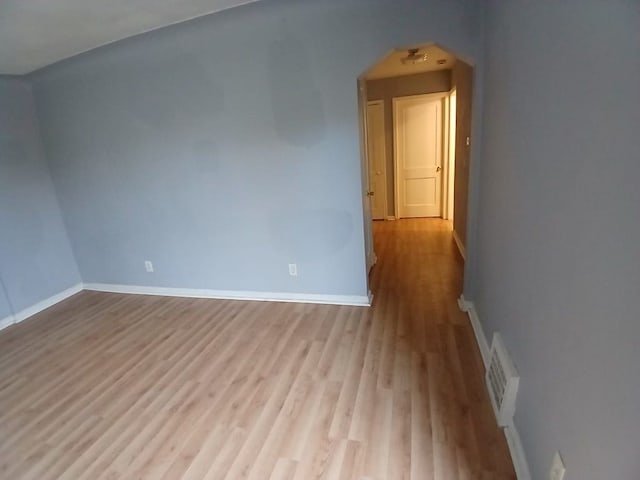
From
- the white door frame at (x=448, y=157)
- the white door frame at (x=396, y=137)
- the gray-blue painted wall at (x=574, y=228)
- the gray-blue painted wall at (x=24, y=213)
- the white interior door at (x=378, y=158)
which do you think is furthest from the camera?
the white interior door at (x=378, y=158)

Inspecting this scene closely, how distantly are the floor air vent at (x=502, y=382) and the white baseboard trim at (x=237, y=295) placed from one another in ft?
4.28

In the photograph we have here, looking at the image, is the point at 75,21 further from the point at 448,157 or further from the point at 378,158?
the point at 448,157

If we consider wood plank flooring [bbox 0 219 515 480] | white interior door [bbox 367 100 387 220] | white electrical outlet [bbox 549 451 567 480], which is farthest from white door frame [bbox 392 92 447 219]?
white electrical outlet [bbox 549 451 567 480]

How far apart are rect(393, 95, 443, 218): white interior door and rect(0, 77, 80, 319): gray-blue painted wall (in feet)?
16.1

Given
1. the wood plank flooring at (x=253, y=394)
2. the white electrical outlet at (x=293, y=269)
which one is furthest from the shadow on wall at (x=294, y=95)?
the wood plank flooring at (x=253, y=394)

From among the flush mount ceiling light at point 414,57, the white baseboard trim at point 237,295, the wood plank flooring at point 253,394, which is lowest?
the wood plank flooring at point 253,394

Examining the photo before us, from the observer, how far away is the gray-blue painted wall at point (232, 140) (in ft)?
8.18

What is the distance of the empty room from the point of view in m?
0.99

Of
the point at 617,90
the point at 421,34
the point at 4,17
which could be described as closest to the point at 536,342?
the point at 617,90

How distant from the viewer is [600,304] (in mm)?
876

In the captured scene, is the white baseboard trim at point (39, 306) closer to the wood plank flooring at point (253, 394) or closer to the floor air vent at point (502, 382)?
the wood plank flooring at point (253, 394)

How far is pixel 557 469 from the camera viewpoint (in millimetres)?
1115

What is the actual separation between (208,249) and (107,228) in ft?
4.20

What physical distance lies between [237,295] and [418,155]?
403 cm
